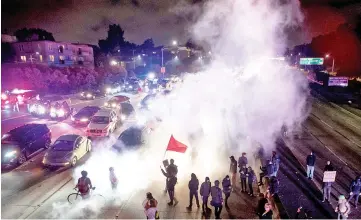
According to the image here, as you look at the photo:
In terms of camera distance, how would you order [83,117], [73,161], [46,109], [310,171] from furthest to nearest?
[46,109] < [83,117] < [73,161] < [310,171]

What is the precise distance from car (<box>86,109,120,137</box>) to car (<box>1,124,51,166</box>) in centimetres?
290

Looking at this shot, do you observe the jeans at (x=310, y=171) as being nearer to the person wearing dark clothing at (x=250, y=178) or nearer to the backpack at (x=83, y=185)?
the person wearing dark clothing at (x=250, y=178)

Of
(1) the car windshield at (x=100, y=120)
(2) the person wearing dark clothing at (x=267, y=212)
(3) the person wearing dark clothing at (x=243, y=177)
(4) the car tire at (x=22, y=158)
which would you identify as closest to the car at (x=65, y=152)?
(4) the car tire at (x=22, y=158)

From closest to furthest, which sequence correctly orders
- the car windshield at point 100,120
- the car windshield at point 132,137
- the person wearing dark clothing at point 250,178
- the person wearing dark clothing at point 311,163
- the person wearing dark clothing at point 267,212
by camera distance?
1. the person wearing dark clothing at point 267,212
2. the person wearing dark clothing at point 250,178
3. the person wearing dark clothing at point 311,163
4. the car windshield at point 132,137
5. the car windshield at point 100,120

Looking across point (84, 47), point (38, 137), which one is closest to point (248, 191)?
point (38, 137)

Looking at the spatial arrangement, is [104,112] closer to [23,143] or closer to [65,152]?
[23,143]

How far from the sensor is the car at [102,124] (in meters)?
19.8

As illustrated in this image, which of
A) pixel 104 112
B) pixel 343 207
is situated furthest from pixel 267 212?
pixel 104 112

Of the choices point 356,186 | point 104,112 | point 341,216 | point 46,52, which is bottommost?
point 341,216

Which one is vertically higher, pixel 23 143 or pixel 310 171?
pixel 23 143

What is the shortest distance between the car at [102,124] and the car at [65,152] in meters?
3.50

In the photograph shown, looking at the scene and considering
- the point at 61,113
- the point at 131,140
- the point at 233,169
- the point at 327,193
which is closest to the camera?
the point at 327,193

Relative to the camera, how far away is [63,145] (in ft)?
49.7

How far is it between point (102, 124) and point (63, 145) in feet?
17.2
